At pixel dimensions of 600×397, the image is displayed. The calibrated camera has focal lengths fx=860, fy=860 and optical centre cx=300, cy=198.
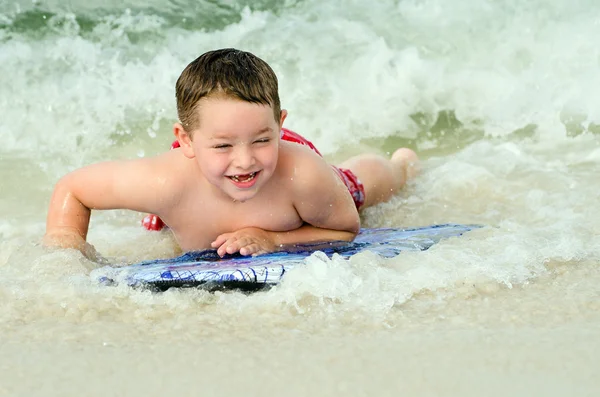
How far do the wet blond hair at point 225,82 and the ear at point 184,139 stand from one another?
0.03 m

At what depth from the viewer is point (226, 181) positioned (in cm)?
307

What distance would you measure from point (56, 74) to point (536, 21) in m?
3.91

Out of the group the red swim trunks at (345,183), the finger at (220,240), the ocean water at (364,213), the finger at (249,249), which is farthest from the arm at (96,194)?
the red swim trunks at (345,183)

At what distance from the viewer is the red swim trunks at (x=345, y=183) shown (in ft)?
13.2

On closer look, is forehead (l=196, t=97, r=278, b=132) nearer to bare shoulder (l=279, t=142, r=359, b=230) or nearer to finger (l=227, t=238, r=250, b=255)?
bare shoulder (l=279, t=142, r=359, b=230)

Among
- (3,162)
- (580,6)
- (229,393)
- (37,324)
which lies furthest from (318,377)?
(580,6)

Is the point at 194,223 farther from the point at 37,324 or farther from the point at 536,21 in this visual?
the point at 536,21

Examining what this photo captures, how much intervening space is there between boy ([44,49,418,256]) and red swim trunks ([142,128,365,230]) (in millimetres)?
513

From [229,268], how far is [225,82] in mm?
618

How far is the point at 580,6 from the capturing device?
23.7 feet

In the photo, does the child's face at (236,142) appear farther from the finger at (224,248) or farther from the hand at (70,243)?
the hand at (70,243)

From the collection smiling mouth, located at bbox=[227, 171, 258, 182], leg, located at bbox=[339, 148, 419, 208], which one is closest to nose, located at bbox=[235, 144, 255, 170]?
smiling mouth, located at bbox=[227, 171, 258, 182]

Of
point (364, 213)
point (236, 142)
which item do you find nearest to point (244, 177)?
point (236, 142)

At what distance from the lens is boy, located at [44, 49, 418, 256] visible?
2893mm
